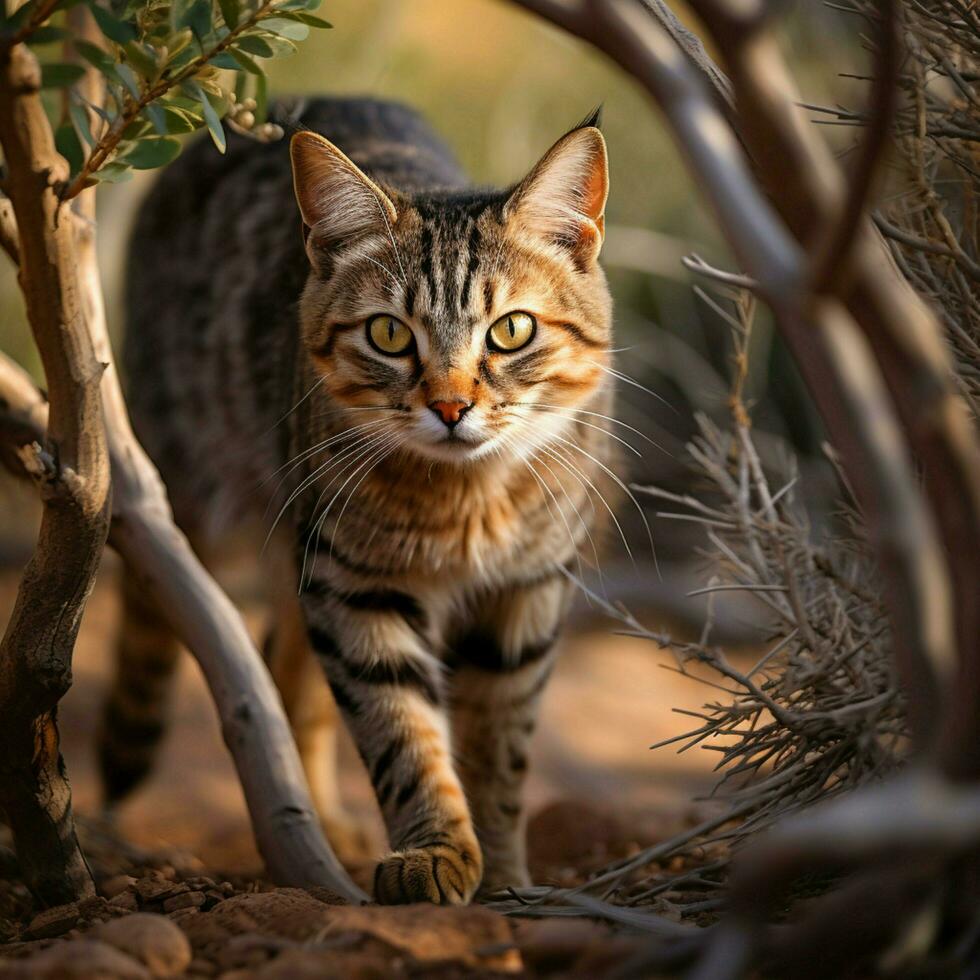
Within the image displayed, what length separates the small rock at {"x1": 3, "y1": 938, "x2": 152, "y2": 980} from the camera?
1.22 metres

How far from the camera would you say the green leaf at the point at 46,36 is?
1352 millimetres

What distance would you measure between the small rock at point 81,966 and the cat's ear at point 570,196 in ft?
4.77

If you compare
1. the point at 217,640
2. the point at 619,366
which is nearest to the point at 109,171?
the point at 217,640

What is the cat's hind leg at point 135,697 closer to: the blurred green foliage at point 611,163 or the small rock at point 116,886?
the small rock at point 116,886

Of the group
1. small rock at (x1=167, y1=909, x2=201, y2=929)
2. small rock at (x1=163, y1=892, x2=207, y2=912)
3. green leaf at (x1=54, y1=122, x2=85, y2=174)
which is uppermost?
green leaf at (x1=54, y1=122, x2=85, y2=174)

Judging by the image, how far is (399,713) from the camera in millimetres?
2135

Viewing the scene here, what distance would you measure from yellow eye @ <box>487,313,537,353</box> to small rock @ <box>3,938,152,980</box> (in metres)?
1.20

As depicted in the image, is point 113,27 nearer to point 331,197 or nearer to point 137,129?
point 137,129

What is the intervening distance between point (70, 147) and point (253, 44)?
307mm

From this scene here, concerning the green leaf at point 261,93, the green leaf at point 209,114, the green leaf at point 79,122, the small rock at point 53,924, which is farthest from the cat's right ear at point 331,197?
the small rock at point 53,924

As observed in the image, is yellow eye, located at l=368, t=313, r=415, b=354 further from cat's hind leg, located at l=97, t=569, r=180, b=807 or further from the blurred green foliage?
the blurred green foliage

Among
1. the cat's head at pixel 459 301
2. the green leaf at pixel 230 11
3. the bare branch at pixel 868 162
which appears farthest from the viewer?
the cat's head at pixel 459 301

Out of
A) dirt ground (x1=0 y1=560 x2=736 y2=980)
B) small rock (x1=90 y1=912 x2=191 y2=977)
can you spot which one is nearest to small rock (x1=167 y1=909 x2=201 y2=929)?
dirt ground (x1=0 y1=560 x2=736 y2=980)

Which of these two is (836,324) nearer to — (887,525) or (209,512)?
(887,525)
